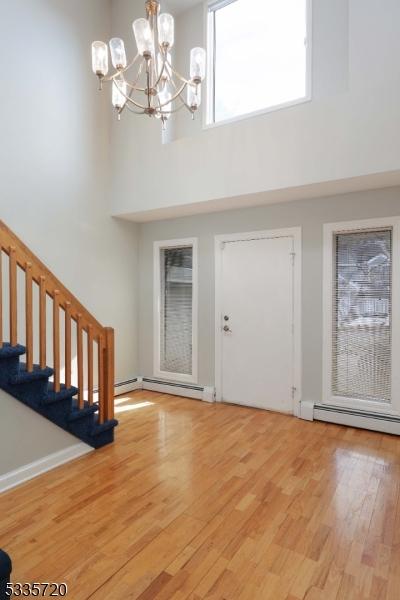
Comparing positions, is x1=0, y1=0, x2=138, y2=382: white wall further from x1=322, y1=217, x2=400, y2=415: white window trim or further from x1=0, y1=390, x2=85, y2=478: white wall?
x1=322, y1=217, x2=400, y2=415: white window trim

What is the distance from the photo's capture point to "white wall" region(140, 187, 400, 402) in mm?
3689

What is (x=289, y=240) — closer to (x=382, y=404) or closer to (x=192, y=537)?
(x=382, y=404)

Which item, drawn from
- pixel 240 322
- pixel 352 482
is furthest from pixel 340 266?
pixel 352 482

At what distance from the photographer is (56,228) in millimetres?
4094

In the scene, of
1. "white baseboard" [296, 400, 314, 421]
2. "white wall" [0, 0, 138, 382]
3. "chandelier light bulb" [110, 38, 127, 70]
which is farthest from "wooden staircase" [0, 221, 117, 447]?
"white baseboard" [296, 400, 314, 421]

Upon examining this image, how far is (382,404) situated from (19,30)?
17.6ft

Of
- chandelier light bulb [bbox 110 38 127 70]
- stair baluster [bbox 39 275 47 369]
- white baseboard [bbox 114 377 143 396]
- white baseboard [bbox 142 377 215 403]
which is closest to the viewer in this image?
chandelier light bulb [bbox 110 38 127 70]

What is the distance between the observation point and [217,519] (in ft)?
7.17

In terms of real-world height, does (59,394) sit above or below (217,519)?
above

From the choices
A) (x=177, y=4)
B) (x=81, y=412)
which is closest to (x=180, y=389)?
(x=81, y=412)

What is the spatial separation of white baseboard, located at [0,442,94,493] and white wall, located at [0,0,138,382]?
1932mm

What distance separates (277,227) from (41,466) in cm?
333

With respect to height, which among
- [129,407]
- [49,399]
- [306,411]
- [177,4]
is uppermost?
[177,4]

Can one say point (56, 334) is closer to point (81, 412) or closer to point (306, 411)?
point (81, 412)
